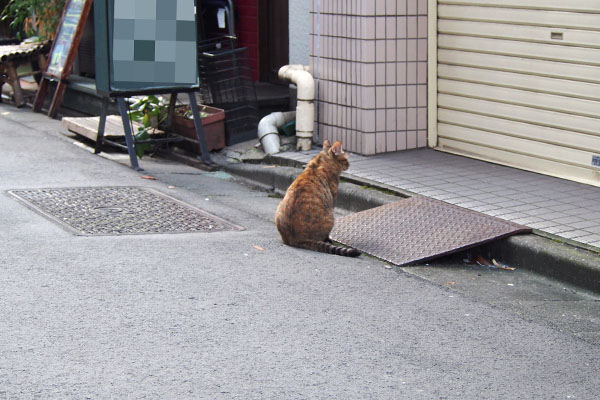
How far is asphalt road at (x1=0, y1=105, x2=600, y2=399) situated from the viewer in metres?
4.40

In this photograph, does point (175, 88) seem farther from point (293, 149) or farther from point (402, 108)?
point (402, 108)

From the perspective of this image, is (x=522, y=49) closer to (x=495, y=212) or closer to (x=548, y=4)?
(x=548, y=4)

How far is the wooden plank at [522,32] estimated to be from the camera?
8125 mm

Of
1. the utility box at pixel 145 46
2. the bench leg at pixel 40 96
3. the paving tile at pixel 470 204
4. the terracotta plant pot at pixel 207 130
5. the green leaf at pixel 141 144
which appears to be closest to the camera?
the paving tile at pixel 470 204

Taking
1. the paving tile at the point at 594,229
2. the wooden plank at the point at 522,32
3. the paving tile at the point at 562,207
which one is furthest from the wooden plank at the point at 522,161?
the paving tile at the point at 594,229

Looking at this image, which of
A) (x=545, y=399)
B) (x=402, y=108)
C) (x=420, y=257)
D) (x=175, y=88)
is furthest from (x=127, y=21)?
(x=545, y=399)

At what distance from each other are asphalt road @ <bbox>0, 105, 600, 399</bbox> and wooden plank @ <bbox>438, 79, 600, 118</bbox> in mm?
2359

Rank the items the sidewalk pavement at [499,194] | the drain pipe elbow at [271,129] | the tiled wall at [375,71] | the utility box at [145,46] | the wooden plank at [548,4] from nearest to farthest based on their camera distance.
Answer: the sidewalk pavement at [499,194] → the wooden plank at [548,4] → the tiled wall at [375,71] → the utility box at [145,46] → the drain pipe elbow at [271,129]

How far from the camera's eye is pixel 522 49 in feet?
28.8

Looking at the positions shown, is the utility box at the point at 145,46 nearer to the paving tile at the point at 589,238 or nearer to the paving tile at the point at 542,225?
the paving tile at the point at 542,225

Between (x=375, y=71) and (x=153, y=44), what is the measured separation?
8.04ft

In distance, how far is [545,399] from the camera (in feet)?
14.2

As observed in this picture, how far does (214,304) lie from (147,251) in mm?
1329

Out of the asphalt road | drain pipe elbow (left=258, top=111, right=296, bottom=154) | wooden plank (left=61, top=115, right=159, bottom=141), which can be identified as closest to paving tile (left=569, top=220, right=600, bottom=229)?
the asphalt road
